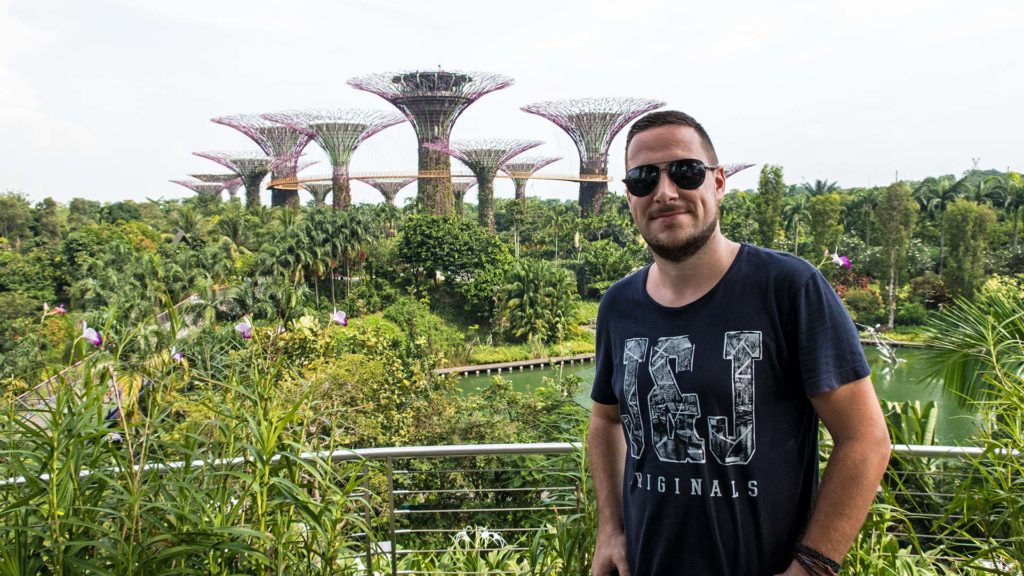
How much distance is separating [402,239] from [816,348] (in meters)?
22.7

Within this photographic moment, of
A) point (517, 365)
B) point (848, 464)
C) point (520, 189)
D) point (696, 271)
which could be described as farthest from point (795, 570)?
point (520, 189)

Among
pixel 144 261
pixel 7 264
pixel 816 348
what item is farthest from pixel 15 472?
pixel 7 264

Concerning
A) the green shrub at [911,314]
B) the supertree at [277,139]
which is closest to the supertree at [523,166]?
the supertree at [277,139]

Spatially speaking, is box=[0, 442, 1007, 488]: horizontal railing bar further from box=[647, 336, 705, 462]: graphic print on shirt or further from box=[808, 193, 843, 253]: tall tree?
box=[808, 193, 843, 253]: tall tree

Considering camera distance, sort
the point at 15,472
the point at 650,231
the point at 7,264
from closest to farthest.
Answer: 1. the point at 650,231
2. the point at 15,472
3. the point at 7,264

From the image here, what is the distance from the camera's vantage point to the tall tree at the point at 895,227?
2109 centimetres

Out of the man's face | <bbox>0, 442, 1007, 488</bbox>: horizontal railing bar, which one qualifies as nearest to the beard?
the man's face

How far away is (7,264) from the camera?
843 inches

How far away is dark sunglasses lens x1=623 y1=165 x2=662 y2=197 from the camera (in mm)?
1049

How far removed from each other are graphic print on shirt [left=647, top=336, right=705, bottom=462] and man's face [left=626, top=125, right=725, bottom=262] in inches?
4.8

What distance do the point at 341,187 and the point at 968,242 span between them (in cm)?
2182

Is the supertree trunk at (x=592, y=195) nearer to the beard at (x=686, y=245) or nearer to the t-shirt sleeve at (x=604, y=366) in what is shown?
the t-shirt sleeve at (x=604, y=366)

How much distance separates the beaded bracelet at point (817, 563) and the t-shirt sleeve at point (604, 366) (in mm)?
356

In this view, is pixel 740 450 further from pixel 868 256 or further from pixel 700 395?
pixel 868 256
